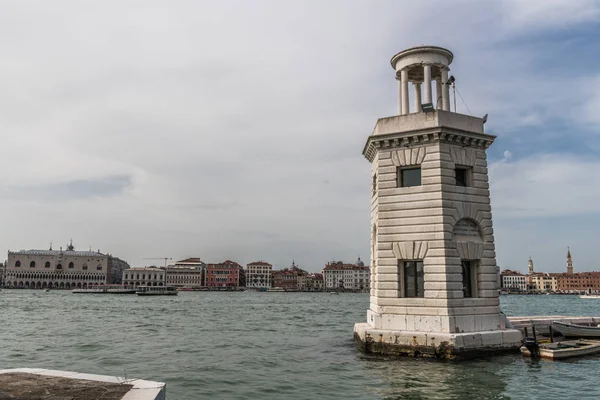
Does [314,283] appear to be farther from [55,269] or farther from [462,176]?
[462,176]

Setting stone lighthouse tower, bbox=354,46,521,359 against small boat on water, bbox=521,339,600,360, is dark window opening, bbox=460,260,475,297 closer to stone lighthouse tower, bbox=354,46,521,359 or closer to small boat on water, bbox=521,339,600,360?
stone lighthouse tower, bbox=354,46,521,359

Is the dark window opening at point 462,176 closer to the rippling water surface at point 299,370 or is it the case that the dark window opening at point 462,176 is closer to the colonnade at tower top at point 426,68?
the colonnade at tower top at point 426,68

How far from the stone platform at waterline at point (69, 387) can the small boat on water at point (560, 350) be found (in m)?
13.1

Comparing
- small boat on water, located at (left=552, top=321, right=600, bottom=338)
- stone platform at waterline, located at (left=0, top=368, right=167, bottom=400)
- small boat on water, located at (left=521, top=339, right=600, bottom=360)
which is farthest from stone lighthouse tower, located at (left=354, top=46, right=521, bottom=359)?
stone platform at waterline, located at (left=0, top=368, right=167, bottom=400)

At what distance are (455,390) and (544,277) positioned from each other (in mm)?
206035

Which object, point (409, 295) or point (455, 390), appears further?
point (409, 295)

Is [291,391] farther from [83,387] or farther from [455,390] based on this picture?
[83,387]

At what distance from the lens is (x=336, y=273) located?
186875 mm

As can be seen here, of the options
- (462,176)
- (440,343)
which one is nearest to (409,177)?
(462,176)

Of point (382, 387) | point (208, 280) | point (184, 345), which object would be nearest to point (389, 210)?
point (382, 387)

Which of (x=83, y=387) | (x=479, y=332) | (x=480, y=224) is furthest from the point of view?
(x=480, y=224)

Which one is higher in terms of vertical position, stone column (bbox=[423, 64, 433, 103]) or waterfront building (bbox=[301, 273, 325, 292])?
stone column (bbox=[423, 64, 433, 103])

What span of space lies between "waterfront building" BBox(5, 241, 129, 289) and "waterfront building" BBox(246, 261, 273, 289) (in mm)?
51783

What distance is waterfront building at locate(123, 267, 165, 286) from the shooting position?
167 metres
